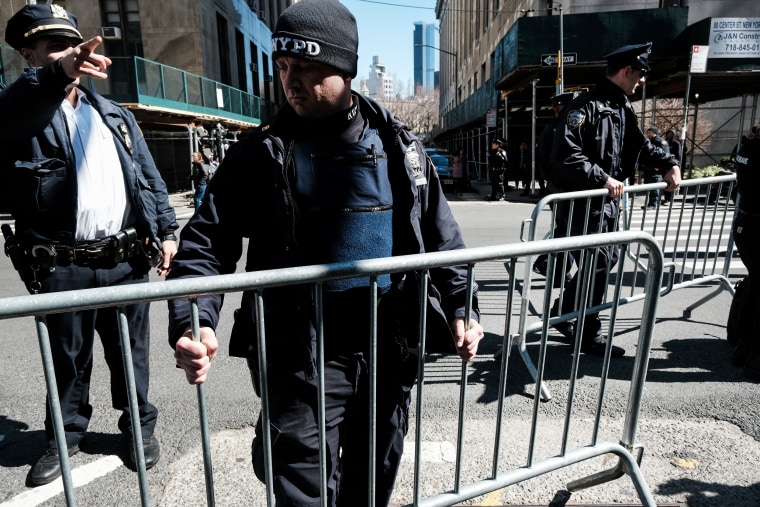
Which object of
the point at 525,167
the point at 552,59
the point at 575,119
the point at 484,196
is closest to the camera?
the point at 575,119

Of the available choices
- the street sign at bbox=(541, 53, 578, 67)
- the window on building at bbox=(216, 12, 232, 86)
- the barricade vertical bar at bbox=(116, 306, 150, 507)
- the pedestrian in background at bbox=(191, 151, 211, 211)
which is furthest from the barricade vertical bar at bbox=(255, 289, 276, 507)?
the window on building at bbox=(216, 12, 232, 86)

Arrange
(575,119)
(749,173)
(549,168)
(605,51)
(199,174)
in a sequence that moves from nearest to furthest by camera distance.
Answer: (749,173)
(575,119)
(549,168)
(199,174)
(605,51)

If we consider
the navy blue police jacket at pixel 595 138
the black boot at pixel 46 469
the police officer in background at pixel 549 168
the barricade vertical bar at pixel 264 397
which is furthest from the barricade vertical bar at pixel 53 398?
the navy blue police jacket at pixel 595 138

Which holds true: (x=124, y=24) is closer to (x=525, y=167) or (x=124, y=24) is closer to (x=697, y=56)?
(x=525, y=167)

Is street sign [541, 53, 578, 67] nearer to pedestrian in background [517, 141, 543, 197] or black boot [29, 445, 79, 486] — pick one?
pedestrian in background [517, 141, 543, 197]

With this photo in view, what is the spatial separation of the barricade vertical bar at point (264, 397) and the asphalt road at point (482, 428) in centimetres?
96

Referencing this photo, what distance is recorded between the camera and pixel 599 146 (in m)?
4.15

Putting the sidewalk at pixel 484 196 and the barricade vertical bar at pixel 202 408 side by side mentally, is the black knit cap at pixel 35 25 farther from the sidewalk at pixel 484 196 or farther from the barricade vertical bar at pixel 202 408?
the sidewalk at pixel 484 196

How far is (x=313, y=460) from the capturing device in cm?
181

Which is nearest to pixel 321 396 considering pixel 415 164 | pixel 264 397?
pixel 264 397

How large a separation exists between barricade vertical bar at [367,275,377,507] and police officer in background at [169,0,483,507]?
0.05 metres

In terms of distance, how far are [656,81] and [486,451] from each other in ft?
56.6

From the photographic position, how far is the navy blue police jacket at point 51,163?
6.94 ft

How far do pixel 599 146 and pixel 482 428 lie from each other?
2353mm
